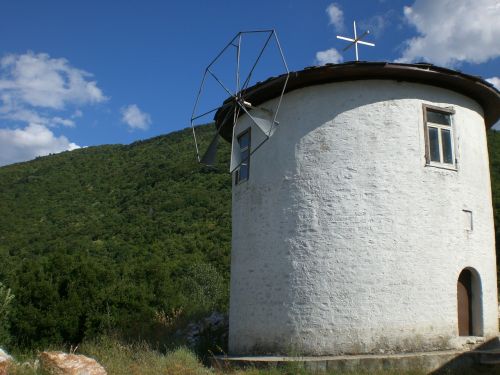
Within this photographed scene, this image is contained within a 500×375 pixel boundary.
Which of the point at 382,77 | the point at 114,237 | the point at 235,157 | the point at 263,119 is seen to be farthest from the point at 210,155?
the point at 114,237

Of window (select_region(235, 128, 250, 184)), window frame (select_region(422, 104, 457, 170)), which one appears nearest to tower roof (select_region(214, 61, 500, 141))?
window frame (select_region(422, 104, 457, 170))

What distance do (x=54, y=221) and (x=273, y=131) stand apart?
124 feet

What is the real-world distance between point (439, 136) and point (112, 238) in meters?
32.3

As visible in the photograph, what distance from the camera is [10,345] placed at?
62.5ft

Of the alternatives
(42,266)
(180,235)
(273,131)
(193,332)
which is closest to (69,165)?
(180,235)

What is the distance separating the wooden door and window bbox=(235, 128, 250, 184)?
16.6 ft

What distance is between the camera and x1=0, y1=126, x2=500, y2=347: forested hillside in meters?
21.1

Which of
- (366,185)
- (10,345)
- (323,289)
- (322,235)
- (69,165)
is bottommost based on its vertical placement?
(10,345)

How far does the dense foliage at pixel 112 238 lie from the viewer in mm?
21203

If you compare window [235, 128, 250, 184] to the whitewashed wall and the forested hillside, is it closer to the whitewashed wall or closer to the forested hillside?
the whitewashed wall

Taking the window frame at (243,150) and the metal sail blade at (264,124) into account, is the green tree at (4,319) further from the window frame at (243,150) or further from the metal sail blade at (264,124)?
the metal sail blade at (264,124)

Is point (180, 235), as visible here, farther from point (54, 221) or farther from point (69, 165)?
point (69, 165)

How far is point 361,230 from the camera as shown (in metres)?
11.0

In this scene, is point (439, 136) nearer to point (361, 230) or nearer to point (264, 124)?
point (361, 230)
